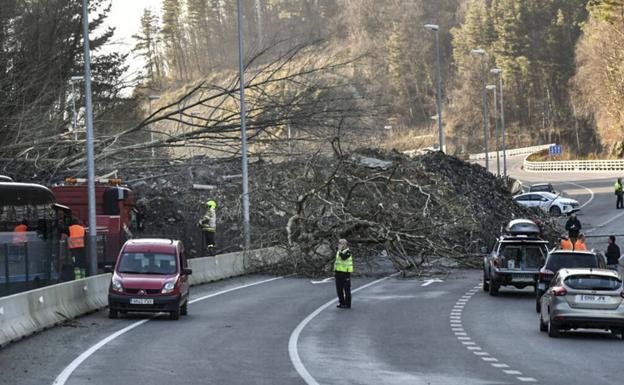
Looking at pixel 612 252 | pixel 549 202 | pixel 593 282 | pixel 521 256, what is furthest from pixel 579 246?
pixel 549 202

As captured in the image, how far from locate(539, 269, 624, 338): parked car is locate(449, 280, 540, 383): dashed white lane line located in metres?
1.75

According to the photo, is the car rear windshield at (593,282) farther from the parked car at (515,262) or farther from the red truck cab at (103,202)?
the red truck cab at (103,202)

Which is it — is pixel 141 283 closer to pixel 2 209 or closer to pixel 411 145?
pixel 2 209

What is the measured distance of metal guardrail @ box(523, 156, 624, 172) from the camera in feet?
351

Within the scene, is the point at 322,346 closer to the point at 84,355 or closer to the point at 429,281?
the point at 84,355

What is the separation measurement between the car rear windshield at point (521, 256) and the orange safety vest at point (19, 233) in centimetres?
1289

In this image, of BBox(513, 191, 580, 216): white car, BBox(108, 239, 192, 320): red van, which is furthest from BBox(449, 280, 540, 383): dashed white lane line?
BBox(513, 191, 580, 216): white car

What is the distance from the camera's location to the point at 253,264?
136 feet

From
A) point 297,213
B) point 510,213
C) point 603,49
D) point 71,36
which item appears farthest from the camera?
point 603,49

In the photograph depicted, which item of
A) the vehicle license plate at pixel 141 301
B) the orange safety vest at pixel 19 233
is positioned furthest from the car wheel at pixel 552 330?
the orange safety vest at pixel 19 233

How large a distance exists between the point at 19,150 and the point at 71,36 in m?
12.8

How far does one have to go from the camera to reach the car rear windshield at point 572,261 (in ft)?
87.6

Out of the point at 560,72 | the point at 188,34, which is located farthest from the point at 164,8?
the point at 560,72

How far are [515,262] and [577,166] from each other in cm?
8659
